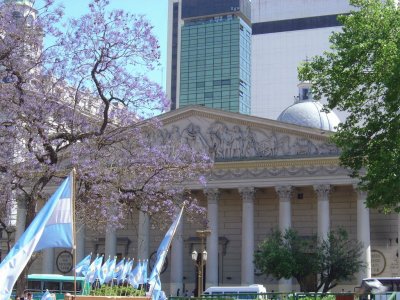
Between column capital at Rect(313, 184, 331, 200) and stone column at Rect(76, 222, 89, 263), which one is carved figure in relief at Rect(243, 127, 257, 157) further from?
stone column at Rect(76, 222, 89, 263)

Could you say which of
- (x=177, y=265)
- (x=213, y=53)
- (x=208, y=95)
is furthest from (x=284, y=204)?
(x=213, y=53)

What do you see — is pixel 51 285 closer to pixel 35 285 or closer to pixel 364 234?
pixel 35 285

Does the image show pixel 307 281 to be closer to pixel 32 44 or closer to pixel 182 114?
pixel 182 114

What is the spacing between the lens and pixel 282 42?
123 metres

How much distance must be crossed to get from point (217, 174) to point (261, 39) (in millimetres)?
69950

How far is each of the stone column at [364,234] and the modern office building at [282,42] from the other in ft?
215

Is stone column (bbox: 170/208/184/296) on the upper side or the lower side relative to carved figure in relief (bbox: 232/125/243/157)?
lower

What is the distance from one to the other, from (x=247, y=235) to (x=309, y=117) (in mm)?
14641

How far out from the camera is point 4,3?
2144cm

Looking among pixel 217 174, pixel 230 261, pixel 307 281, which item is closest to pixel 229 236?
pixel 230 261

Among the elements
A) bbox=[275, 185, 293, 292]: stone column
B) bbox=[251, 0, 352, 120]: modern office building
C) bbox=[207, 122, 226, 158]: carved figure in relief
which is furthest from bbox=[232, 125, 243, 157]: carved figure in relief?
bbox=[251, 0, 352, 120]: modern office building

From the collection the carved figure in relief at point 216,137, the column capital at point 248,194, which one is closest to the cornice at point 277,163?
the carved figure in relief at point 216,137

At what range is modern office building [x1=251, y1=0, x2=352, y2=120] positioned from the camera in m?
119

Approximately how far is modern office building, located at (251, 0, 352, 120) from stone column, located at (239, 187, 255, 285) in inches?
2501
